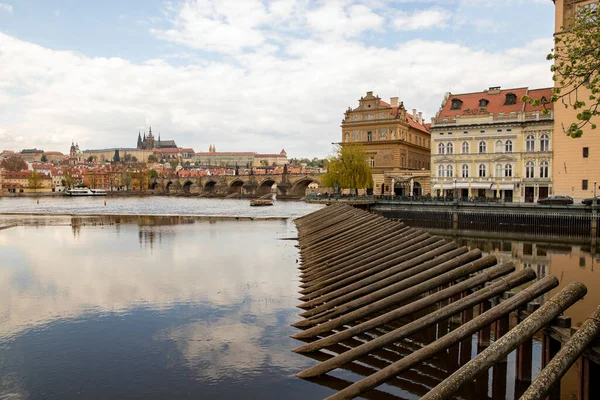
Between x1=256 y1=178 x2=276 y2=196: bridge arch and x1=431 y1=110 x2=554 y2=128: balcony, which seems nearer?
x1=431 y1=110 x2=554 y2=128: balcony

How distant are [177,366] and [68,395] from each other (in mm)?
2510

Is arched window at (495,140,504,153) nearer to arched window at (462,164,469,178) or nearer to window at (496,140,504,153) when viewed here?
window at (496,140,504,153)

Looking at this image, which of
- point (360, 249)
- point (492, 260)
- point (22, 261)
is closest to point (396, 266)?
point (492, 260)

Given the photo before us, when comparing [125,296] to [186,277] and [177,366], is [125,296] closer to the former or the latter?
[186,277]

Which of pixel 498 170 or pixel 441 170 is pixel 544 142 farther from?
pixel 441 170

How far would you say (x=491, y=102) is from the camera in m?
65.8

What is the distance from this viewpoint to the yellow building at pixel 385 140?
247ft

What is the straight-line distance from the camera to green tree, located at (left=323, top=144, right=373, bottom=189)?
70.8 meters

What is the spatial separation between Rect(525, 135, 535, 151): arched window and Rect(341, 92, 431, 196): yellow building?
1599cm

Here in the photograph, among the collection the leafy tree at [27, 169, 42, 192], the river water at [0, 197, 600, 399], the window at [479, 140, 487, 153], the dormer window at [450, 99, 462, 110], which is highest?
the dormer window at [450, 99, 462, 110]

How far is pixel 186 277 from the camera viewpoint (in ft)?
75.7

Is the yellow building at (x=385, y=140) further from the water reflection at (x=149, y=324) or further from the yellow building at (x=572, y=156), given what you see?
the water reflection at (x=149, y=324)

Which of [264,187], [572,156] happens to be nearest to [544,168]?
[572,156]

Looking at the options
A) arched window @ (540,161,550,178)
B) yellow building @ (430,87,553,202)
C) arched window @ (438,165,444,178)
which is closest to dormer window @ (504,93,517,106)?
yellow building @ (430,87,553,202)
